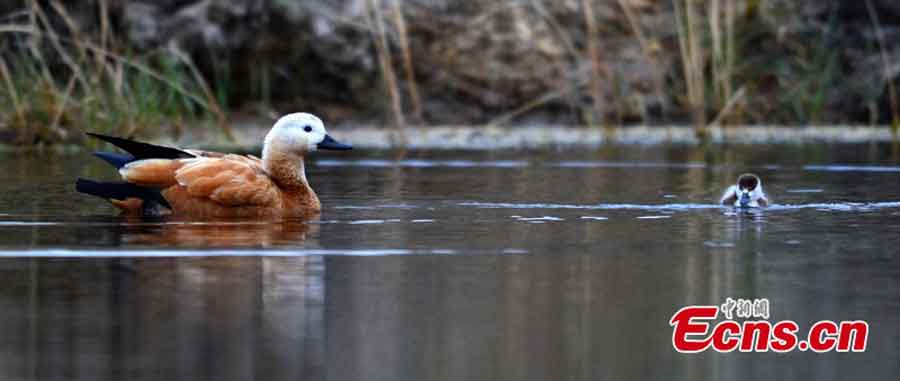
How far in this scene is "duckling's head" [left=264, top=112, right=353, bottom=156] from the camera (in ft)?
31.6

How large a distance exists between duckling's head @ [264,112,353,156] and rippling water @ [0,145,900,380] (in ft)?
1.34

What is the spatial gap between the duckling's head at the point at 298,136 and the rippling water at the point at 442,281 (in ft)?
1.34

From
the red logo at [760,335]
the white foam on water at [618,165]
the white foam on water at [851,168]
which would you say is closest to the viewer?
the red logo at [760,335]

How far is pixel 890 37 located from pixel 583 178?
8.37 m

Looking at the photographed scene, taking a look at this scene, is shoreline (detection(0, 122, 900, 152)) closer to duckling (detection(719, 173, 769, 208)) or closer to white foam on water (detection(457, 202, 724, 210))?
white foam on water (detection(457, 202, 724, 210))

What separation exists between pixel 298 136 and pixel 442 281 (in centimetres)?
317

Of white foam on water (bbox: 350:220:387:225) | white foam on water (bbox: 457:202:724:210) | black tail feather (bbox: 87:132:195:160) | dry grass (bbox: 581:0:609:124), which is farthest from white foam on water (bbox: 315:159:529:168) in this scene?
white foam on water (bbox: 350:220:387:225)

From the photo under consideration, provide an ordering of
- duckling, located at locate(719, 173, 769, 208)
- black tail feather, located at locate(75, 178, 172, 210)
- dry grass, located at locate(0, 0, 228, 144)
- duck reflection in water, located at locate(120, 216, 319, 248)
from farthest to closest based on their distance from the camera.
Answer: dry grass, located at locate(0, 0, 228, 144) → duckling, located at locate(719, 173, 769, 208) → black tail feather, located at locate(75, 178, 172, 210) → duck reflection in water, located at locate(120, 216, 319, 248)

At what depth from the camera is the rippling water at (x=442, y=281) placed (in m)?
5.25

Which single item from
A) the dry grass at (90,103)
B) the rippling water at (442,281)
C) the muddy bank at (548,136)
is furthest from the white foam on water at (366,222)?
the muddy bank at (548,136)

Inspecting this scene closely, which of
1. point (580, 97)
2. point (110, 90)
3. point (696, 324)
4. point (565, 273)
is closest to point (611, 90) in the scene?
point (580, 97)

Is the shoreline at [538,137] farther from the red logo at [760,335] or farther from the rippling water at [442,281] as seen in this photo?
the red logo at [760,335]

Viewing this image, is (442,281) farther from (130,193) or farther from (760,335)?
(130,193)

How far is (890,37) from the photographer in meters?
19.2
